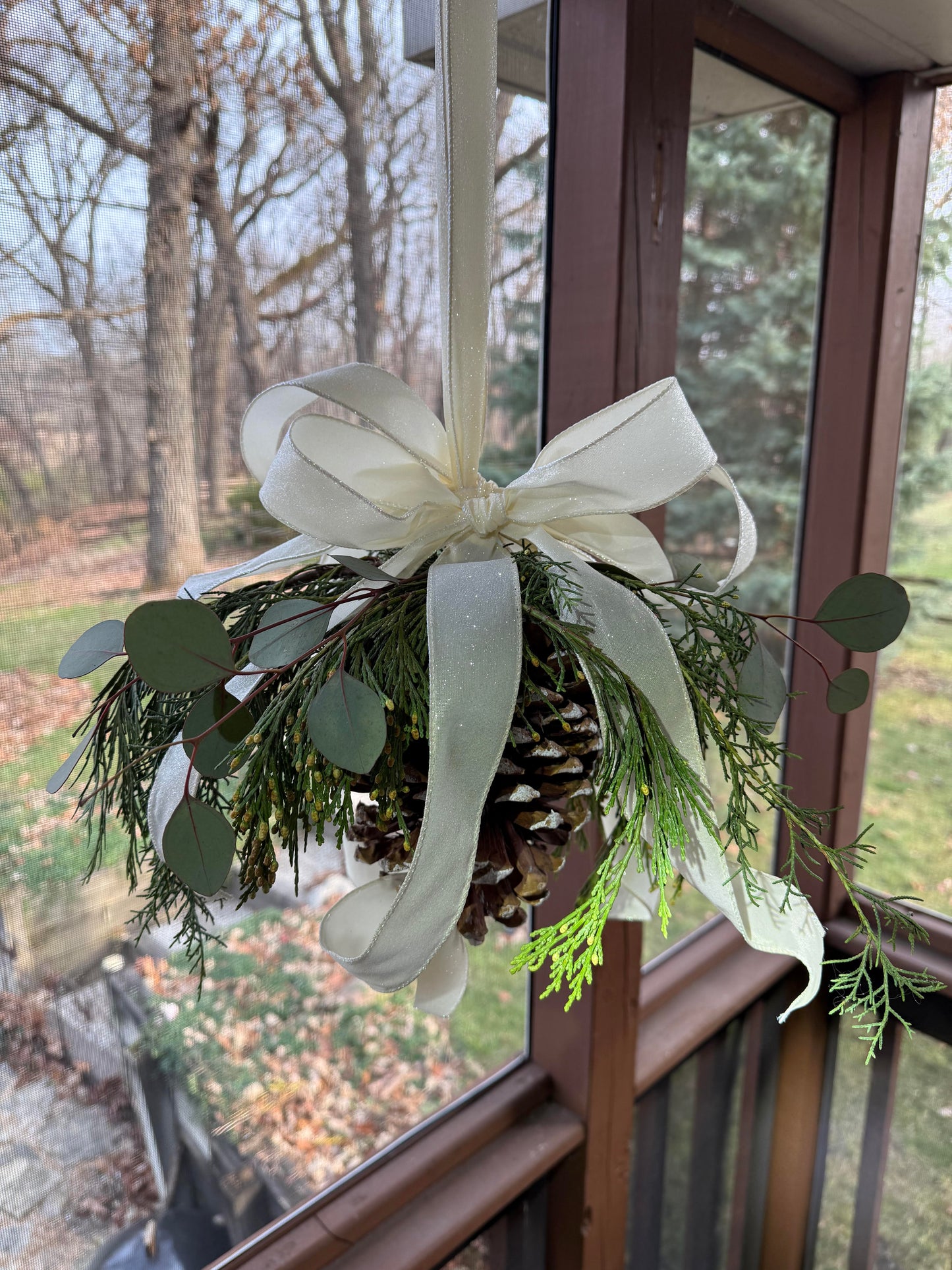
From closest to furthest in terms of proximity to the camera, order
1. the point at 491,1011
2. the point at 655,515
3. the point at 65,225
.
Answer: the point at 65,225, the point at 655,515, the point at 491,1011

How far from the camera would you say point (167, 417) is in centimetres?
68

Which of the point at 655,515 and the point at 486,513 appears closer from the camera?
the point at 486,513

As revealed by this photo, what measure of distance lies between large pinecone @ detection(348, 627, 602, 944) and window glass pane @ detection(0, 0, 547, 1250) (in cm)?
21

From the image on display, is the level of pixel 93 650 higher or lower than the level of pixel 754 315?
lower

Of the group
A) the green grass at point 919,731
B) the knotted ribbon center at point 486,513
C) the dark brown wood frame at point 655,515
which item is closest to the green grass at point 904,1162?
the dark brown wood frame at point 655,515

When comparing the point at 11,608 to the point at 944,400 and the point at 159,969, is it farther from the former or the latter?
the point at 944,400

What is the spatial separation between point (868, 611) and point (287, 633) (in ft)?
1.10

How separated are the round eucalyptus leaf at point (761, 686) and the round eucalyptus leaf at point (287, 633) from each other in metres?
0.27

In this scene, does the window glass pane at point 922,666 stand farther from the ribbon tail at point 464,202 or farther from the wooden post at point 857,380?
the ribbon tail at point 464,202

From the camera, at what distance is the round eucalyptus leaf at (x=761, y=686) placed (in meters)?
0.53

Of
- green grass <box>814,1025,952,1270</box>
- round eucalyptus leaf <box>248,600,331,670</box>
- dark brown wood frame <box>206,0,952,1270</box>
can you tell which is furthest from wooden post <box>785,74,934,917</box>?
round eucalyptus leaf <box>248,600,331,670</box>

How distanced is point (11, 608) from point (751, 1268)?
1.69 m

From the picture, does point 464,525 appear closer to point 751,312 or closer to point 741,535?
point 741,535

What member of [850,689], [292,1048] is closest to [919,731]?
[850,689]
